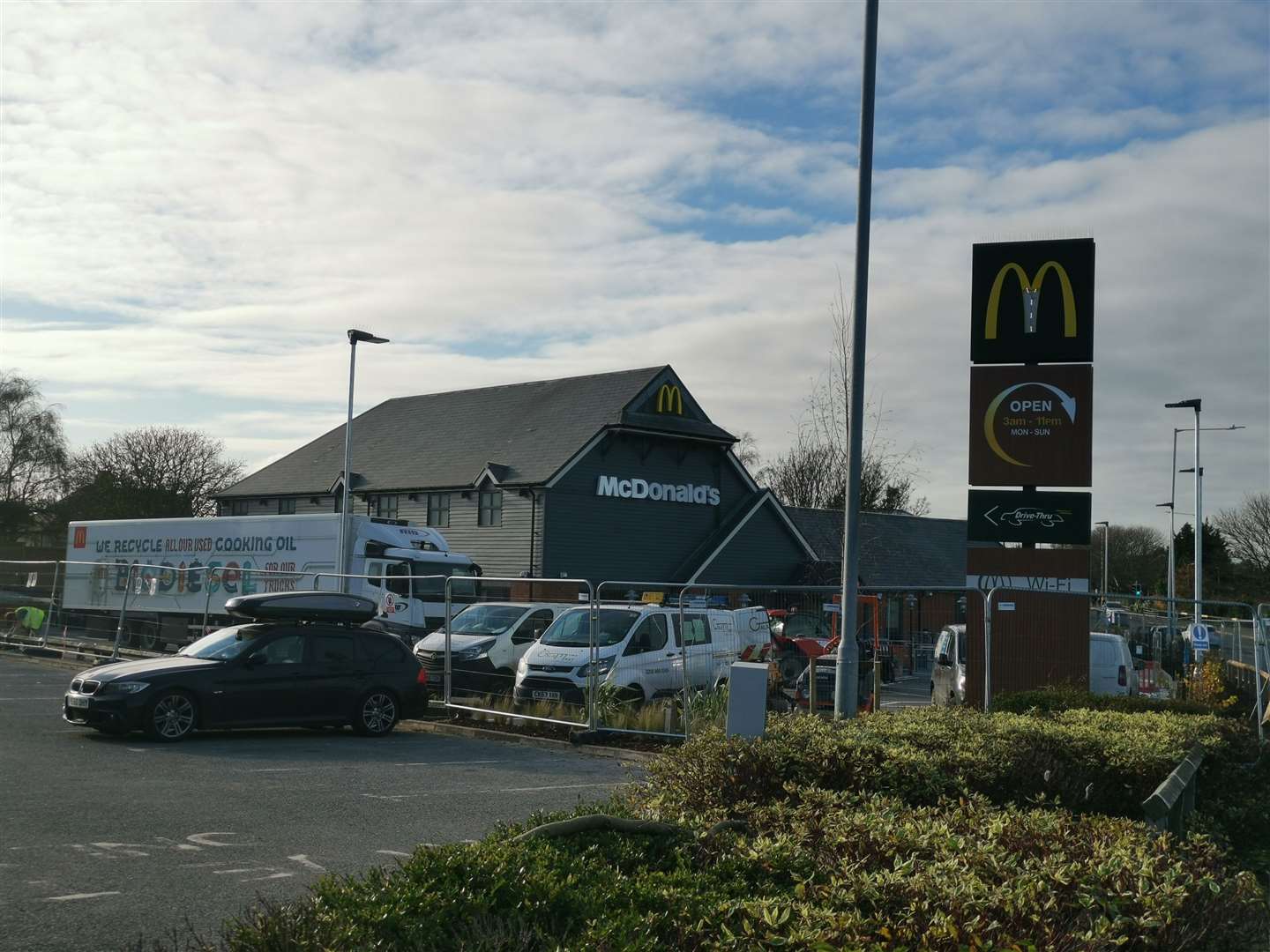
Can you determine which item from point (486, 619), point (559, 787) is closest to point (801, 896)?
point (559, 787)

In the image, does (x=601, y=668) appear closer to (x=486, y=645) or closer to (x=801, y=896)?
(x=486, y=645)

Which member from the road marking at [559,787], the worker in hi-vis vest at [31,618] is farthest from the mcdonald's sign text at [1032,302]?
the worker in hi-vis vest at [31,618]

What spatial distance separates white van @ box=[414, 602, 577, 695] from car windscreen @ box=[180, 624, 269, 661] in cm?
339

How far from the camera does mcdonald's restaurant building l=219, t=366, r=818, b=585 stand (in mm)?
42438

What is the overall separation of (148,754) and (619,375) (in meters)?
32.9

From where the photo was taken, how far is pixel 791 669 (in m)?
18.3

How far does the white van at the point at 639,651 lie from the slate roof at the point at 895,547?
1164 inches

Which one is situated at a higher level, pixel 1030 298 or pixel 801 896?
pixel 1030 298

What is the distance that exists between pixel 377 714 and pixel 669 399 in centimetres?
2992

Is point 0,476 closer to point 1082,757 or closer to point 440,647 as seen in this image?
point 440,647

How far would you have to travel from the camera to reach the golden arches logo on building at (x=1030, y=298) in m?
17.2

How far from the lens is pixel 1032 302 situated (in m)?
17.3

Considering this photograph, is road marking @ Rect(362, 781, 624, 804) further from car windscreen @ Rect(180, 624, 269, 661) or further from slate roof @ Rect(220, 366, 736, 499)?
slate roof @ Rect(220, 366, 736, 499)

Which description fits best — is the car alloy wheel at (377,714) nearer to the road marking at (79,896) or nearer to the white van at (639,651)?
the white van at (639,651)
